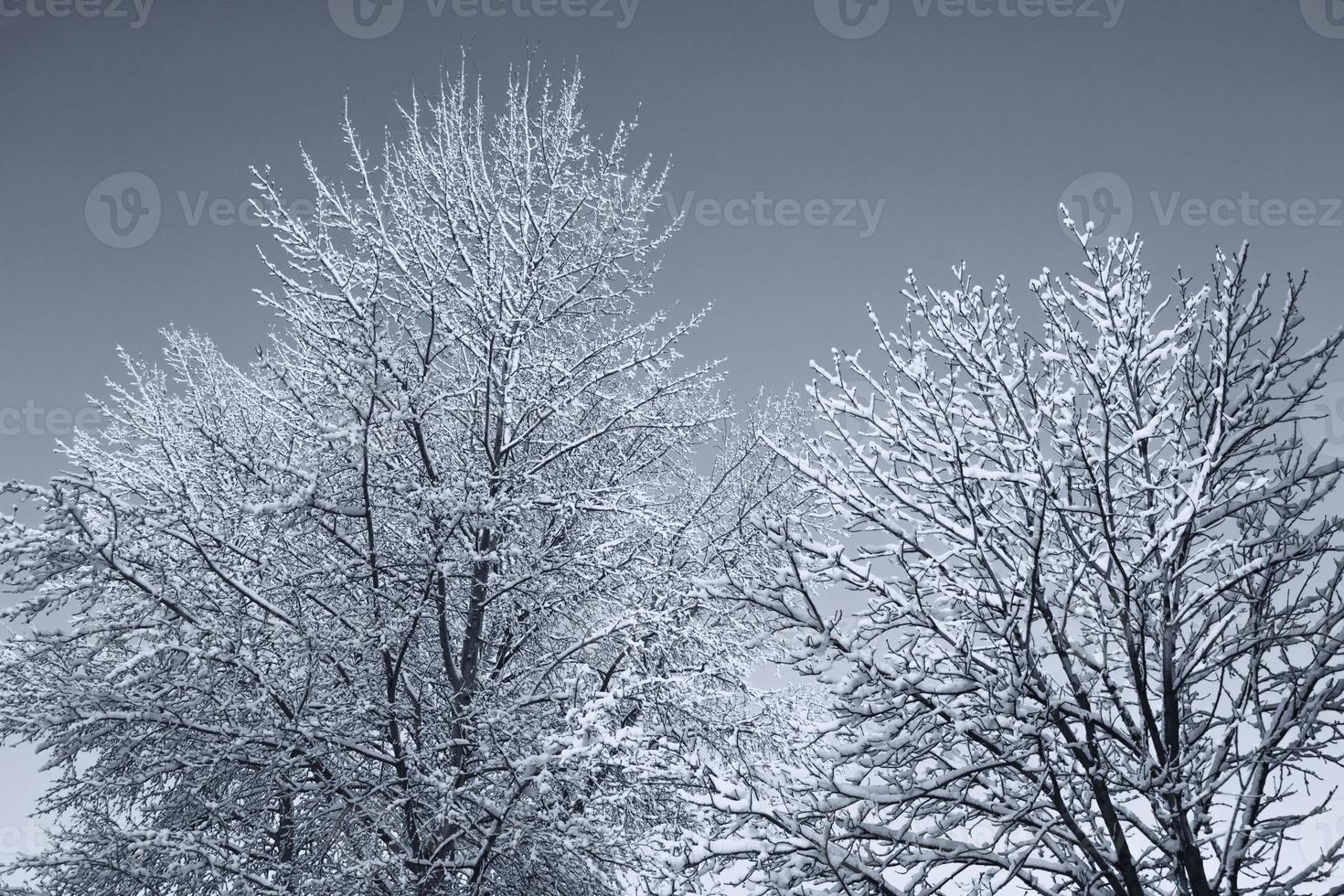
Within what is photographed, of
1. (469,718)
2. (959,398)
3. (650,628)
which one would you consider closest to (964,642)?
(959,398)

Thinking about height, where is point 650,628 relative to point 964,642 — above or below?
above

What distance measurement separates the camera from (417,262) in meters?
6.73

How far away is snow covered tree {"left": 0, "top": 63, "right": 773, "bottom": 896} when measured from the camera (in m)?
5.02

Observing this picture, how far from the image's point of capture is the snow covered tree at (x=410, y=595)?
5.02 meters

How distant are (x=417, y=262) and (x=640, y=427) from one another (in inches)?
89.0

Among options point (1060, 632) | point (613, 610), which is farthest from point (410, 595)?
point (1060, 632)

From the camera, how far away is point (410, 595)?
5.91 meters

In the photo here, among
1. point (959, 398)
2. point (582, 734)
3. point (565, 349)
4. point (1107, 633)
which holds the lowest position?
point (582, 734)

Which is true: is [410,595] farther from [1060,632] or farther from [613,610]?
[1060,632]

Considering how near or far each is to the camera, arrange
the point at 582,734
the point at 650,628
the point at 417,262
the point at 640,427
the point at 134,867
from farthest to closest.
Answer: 1. the point at 640,427
2. the point at 417,262
3. the point at 650,628
4. the point at 134,867
5. the point at 582,734

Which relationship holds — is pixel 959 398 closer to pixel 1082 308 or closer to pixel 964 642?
pixel 1082 308

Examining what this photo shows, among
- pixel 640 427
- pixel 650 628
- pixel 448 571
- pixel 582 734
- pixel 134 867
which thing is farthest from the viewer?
pixel 640 427

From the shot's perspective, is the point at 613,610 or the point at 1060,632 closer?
the point at 1060,632

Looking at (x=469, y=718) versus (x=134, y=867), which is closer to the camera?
(x=134, y=867)
